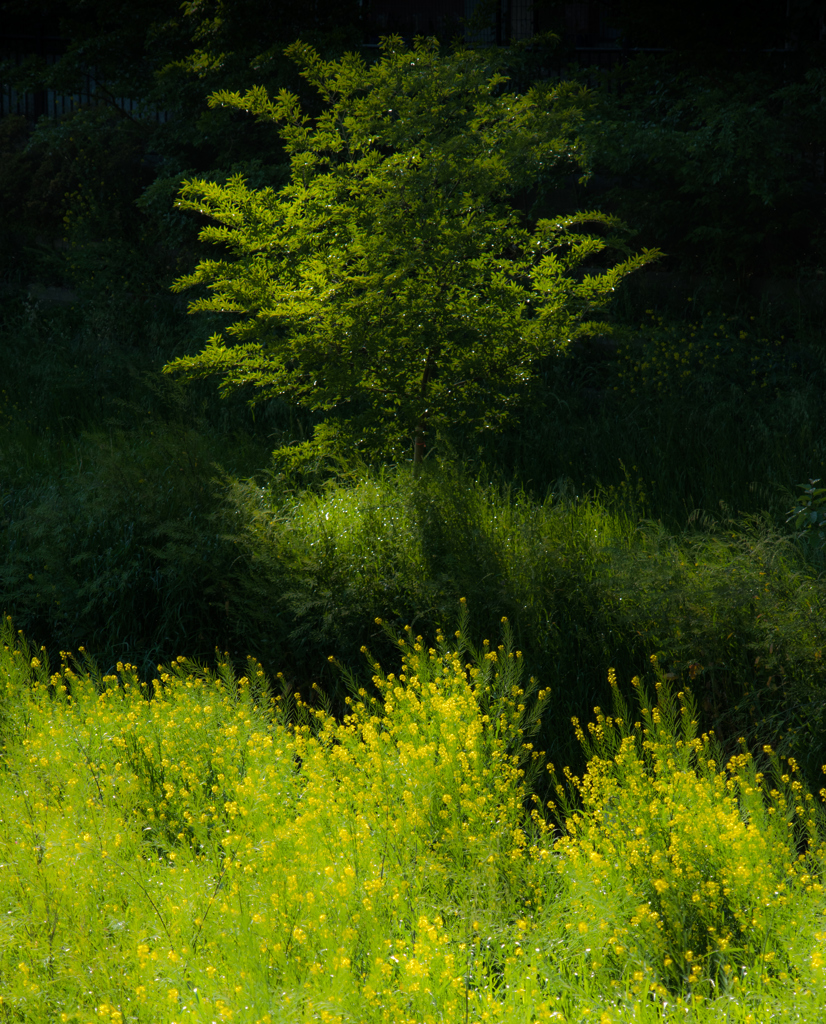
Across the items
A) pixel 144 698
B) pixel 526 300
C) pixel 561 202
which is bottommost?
pixel 144 698

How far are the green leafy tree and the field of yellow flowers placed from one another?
281cm

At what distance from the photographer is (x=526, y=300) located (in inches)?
274

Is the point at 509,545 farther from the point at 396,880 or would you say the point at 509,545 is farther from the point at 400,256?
the point at 396,880

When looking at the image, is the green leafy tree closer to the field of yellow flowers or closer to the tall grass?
the tall grass

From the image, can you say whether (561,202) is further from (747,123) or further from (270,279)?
(270,279)

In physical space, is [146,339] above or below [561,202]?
below

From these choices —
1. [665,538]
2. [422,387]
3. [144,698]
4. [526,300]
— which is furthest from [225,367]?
[665,538]

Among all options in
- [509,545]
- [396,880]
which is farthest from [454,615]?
[396,880]

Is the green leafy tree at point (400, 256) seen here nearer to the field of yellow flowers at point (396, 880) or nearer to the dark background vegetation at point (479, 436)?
the dark background vegetation at point (479, 436)

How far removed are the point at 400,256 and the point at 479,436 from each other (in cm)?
243

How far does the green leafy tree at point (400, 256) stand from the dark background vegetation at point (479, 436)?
60 centimetres

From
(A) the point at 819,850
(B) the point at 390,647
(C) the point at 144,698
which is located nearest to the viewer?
(A) the point at 819,850

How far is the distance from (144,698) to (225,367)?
2.56 metres

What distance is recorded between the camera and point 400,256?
20.9ft
